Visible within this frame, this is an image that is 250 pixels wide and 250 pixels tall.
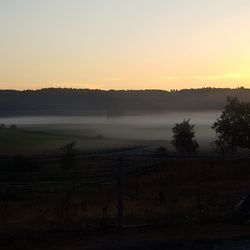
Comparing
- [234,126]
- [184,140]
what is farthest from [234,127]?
[184,140]

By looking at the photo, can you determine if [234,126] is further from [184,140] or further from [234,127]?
[184,140]

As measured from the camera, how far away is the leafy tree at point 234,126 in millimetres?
66250

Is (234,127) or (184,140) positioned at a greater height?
(234,127)

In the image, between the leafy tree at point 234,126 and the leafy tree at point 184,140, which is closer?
the leafy tree at point 234,126

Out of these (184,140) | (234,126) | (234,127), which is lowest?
(184,140)

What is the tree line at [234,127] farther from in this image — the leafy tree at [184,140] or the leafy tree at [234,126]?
the leafy tree at [184,140]

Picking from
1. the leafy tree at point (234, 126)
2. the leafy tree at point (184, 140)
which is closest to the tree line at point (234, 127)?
the leafy tree at point (234, 126)

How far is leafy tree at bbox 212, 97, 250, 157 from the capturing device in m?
66.2

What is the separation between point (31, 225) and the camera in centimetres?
1161

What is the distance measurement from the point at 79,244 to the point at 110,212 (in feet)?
9.83

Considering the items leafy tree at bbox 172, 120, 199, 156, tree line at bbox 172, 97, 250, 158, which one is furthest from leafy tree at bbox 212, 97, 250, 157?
leafy tree at bbox 172, 120, 199, 156

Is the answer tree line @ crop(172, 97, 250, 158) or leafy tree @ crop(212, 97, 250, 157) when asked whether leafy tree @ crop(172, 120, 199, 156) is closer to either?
tree line @ crop(172, 97, 250, 158)

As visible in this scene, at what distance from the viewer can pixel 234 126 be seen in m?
67.5

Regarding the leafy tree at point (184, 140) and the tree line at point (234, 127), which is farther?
the leafy tree at point (184, 140)
